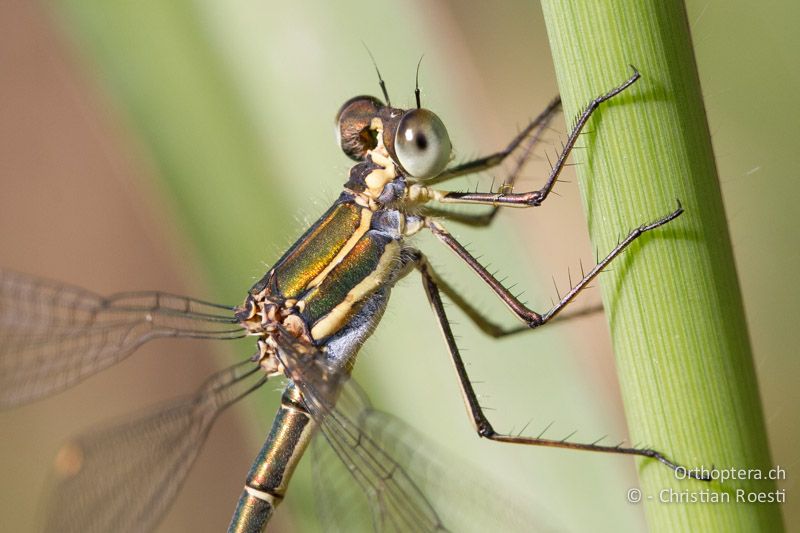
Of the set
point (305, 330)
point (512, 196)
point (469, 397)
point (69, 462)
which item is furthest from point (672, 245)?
point (69, 462)

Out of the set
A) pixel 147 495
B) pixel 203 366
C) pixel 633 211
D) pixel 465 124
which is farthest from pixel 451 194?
pixel 203 366

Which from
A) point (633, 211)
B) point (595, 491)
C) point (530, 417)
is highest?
point (633, 211)

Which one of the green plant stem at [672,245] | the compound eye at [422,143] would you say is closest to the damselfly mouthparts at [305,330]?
the compound eye at [422,143]

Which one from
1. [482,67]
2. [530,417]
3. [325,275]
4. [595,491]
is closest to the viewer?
[595,491]

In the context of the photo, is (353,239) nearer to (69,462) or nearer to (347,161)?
(347,161)

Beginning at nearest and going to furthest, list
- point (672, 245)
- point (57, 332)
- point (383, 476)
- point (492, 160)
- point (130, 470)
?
1. point (672, 245)
2. point (383, 476)
3. point (492, 160)
4. point (130, 470)
5. point (57, 332)

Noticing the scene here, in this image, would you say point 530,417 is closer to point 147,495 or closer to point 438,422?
point 438,422

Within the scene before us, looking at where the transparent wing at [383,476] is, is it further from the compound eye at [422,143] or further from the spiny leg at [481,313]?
the compound eye at [422,143]
